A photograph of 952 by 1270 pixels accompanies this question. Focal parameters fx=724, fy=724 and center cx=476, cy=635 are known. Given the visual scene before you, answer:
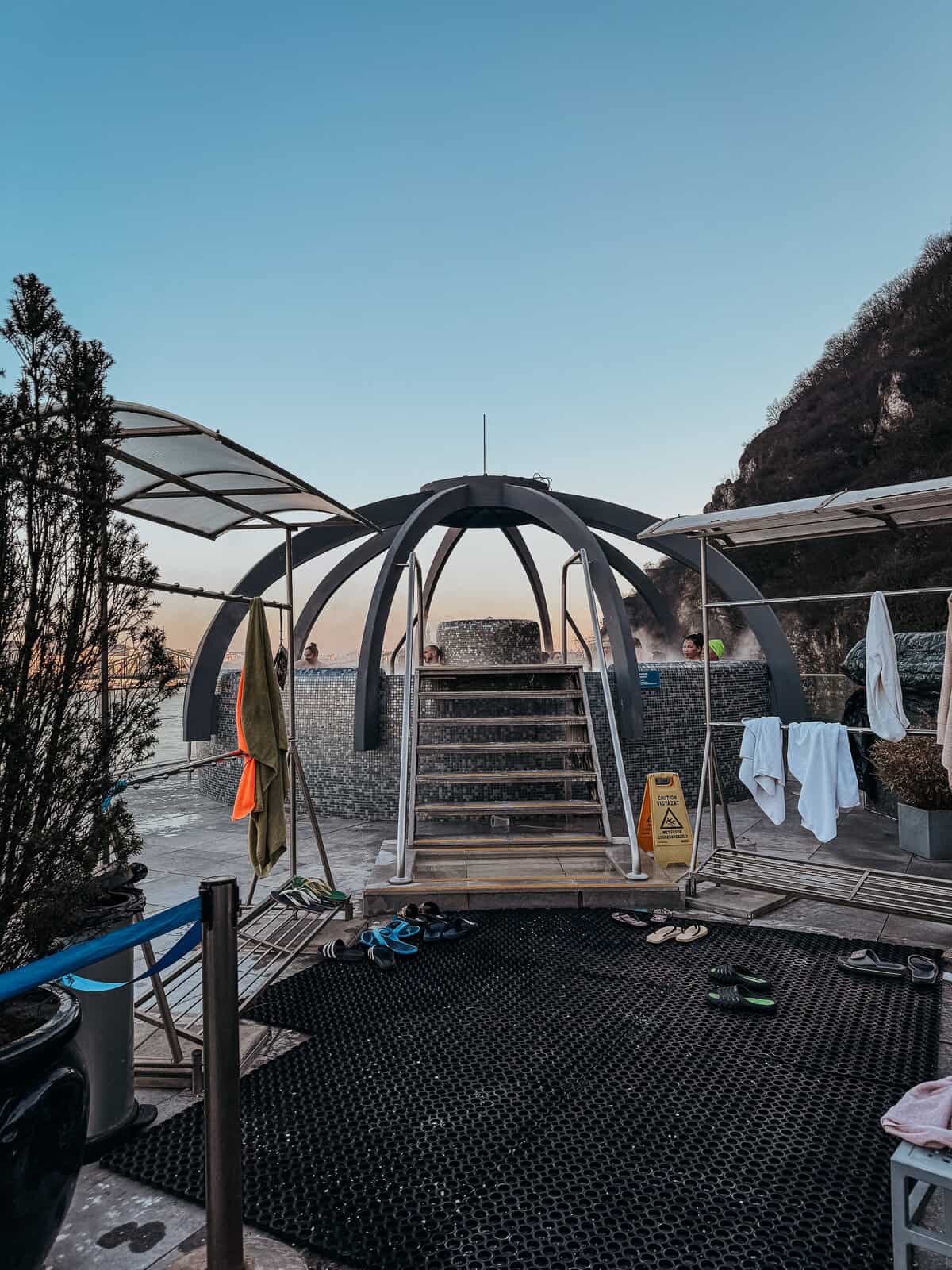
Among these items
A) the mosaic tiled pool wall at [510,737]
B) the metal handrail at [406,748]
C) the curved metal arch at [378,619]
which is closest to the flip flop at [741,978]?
the metal handrail at [406,748]

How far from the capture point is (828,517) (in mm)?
4871

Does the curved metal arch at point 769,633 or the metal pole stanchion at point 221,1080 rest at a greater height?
the curved metal arch at point 769,633

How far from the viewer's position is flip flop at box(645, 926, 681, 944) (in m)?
4.31

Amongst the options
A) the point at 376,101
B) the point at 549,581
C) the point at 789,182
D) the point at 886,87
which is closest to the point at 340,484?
the point at 549,581

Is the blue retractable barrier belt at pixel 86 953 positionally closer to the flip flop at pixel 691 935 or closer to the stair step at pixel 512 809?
the flip flop at pixel 691 935

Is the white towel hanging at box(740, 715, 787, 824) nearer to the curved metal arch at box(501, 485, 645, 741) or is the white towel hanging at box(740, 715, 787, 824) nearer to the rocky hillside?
the curved metal arch at box(501, 485, 645, 741)

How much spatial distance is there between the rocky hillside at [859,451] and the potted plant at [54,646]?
2232 cm

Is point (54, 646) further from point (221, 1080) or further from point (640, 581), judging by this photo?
point (640, 581)

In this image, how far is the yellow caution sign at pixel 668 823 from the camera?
19.0ft

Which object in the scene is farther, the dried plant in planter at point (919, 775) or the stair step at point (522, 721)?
the stair step at point (522, 721)

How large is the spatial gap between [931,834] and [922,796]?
0.32 m

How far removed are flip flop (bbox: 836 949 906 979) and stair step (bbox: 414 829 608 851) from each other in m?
2.21

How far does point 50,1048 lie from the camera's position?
1700 millimetres

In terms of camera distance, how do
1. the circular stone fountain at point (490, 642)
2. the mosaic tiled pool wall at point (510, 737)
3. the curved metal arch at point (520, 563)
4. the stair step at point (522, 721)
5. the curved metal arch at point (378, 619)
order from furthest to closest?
the curved metal arch at point (520, 563) < the circular stone fountain at point (490, 642) < the mosaic tiled pool wall at point (510, 737) < the curved metal arch at point (378, 619) < the stair step at point (522, 721)
